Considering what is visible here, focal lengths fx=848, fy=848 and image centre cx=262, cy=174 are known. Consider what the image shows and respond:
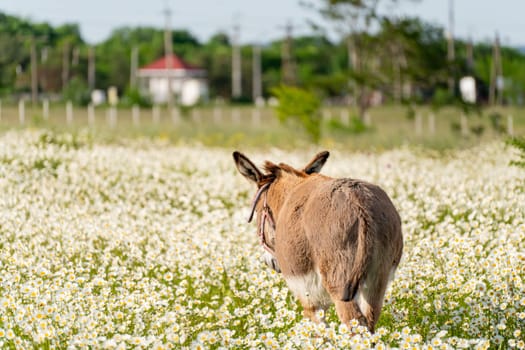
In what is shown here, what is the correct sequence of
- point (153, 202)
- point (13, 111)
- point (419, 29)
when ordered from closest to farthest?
point (153, 202)
point (419, 29)
point (13, 111)

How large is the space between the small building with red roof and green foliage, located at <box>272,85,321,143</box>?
6468 centimetres

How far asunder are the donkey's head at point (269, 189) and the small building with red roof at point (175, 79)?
85.6 metres

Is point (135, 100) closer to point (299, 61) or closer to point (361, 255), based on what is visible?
point (299, 61)

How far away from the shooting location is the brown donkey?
4496 mm

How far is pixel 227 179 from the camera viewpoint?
1365 cm

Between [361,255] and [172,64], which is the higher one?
[172,64]

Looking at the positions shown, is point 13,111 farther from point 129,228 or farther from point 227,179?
point 129,228

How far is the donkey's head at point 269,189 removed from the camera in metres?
5.39

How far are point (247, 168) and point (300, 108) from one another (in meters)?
20.8

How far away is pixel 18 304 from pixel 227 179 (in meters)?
8.44

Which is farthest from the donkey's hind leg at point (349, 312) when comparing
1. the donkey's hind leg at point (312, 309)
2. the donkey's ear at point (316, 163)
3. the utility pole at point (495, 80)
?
the utility pole at point (495, 80)

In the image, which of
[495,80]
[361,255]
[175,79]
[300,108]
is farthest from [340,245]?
[175,79]

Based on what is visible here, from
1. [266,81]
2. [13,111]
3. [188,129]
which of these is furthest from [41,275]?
[266,81]

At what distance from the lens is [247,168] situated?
547 centimetres
